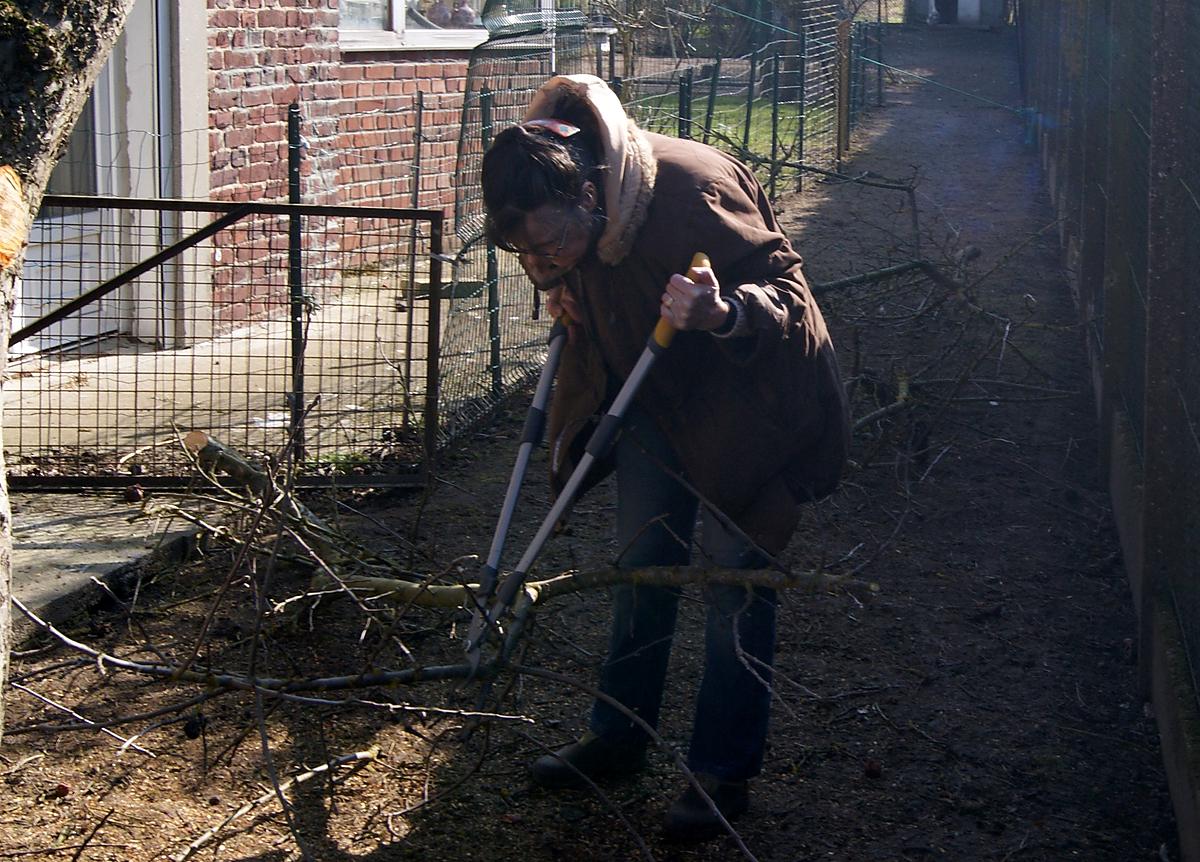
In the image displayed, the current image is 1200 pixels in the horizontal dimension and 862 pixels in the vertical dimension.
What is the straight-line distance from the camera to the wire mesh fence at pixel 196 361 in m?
5.83

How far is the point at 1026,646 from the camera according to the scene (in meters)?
4.84

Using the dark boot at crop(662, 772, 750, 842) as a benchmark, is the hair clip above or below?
above

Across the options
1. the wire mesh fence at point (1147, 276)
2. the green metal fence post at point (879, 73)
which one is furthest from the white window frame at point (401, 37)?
the green metal fence post at point (879, 73)

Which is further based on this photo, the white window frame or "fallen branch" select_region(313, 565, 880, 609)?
the white window frame

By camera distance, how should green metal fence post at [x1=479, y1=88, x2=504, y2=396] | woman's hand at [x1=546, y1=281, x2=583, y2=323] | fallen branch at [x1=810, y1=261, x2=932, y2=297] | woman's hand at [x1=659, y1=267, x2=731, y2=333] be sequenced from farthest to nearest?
fallen branch at [x1=810, y1=261, x2=932, y2=297] < green metal fence post at [x1=479, y1=88, x2=504, y2=396] < woman's hand at [x1=546, y1=281, x2=583, y2=323] < woman's hand at [x1=659, y1=267, x2=731, y2=333]

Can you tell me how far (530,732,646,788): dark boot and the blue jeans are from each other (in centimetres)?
3

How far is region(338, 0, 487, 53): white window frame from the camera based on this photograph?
1008 cm

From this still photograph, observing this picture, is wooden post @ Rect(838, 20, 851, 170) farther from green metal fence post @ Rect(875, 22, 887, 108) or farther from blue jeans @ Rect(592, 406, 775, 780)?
blue jeans @ Rect(592, 406, 775, 780)

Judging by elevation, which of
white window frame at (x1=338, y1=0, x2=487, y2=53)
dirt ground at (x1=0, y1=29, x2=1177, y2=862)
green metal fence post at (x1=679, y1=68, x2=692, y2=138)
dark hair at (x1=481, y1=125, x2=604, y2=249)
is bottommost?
dirt ground at (x1=0, y1=29, x2=1177, y2=862)

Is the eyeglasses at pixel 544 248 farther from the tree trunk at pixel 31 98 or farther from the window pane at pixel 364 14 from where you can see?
the window pane at pixel 364 14

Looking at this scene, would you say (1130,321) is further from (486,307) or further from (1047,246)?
(1047,246)

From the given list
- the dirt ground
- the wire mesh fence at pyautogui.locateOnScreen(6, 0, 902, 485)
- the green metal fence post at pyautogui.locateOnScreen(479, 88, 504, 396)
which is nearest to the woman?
the dirt ground

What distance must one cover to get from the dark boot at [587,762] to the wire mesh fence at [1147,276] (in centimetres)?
152

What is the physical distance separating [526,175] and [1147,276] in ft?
7.78
